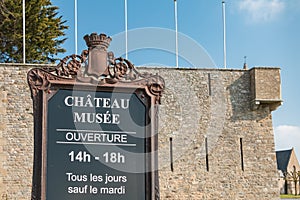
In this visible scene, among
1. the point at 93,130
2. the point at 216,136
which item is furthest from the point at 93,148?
the point at 216,136

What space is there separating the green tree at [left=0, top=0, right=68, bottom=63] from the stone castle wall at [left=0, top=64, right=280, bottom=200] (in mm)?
7864

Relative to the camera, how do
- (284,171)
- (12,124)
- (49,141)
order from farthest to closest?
(284,171) → (12,124) → (49,141)

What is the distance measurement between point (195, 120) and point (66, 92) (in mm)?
15649

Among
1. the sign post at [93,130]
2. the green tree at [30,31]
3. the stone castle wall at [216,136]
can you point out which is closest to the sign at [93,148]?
the sign post at [93,130]

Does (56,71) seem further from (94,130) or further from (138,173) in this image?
(138,173)

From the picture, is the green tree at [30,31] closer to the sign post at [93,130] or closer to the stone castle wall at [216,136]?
the stone castle wall at [216,136]

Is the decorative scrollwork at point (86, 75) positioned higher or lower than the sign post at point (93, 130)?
higher

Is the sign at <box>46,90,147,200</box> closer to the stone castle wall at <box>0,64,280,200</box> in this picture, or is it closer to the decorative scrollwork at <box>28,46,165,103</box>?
the decorative scrollwork at <box>28,46,165,103</box>

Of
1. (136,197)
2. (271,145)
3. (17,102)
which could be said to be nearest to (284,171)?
(271,145)

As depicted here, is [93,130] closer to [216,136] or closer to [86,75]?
[86,75]

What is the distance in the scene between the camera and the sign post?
19.2 feet

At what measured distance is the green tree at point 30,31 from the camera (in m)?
27.2

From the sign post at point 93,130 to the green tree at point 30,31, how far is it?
71.1 ft

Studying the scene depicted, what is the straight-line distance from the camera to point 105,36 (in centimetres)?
616
